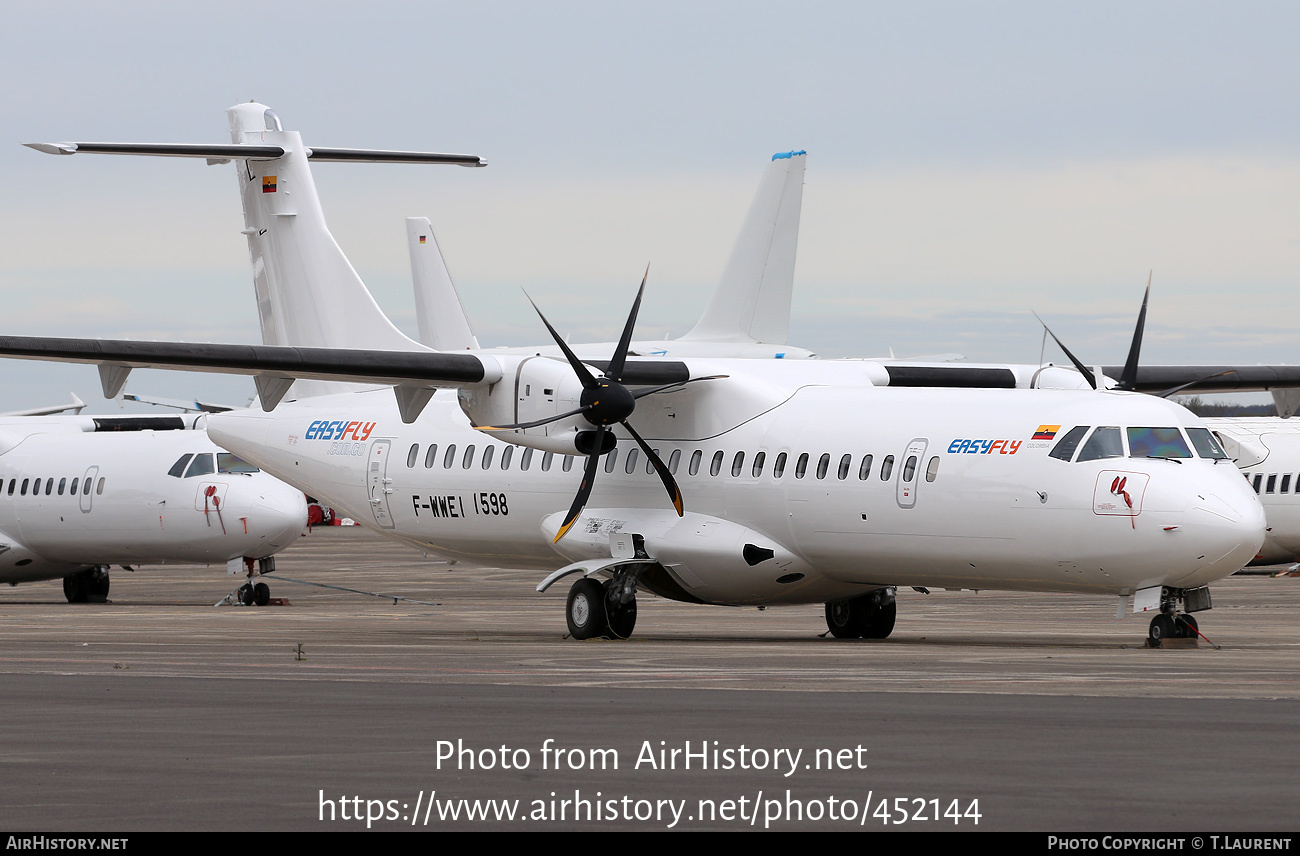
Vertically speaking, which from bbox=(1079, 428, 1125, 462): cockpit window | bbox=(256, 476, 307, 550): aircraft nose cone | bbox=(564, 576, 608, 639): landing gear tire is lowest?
bbox=(564, 576, 608, 639): landing gear tire

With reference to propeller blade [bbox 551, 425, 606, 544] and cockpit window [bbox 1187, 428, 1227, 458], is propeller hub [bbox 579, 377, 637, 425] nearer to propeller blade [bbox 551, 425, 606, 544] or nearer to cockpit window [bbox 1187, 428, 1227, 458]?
propeller blade [bbox 551, 425, 606, 544]

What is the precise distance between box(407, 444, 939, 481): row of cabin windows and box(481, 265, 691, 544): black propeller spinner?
38 centimetres

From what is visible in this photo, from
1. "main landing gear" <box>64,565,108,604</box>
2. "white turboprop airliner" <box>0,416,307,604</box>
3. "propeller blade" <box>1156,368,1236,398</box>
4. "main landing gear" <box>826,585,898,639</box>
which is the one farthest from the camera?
"main landing gear" <box>64,565,108,604</box>

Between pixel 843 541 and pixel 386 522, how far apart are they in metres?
7.85

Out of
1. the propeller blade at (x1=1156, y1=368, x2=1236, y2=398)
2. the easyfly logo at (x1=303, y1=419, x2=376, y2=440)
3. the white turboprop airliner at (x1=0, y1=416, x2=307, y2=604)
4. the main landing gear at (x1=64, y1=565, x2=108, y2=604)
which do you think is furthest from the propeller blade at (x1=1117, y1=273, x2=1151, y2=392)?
the main landing gear at (x1=64, y1=565, x2=108, y2=604)

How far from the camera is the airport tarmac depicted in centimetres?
843

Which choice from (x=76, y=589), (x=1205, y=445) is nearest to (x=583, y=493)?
(x=1205, y=445)

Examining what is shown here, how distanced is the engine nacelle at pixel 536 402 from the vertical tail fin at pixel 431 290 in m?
13.0

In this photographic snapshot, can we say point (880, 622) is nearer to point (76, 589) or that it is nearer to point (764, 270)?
A: point (764, 270)

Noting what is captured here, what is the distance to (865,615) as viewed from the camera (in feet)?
74.9

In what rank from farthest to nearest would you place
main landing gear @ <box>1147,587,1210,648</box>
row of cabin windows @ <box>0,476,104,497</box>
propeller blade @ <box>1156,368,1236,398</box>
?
row of cabin windows @ <box>0,476,104,497</box> < propeller blade @ <box>1156,368,1236,398</box> < main landing gear @ <box>1147,587,1210,648</box>

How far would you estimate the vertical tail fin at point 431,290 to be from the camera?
36125 mm

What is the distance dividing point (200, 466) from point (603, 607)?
14234 mm
